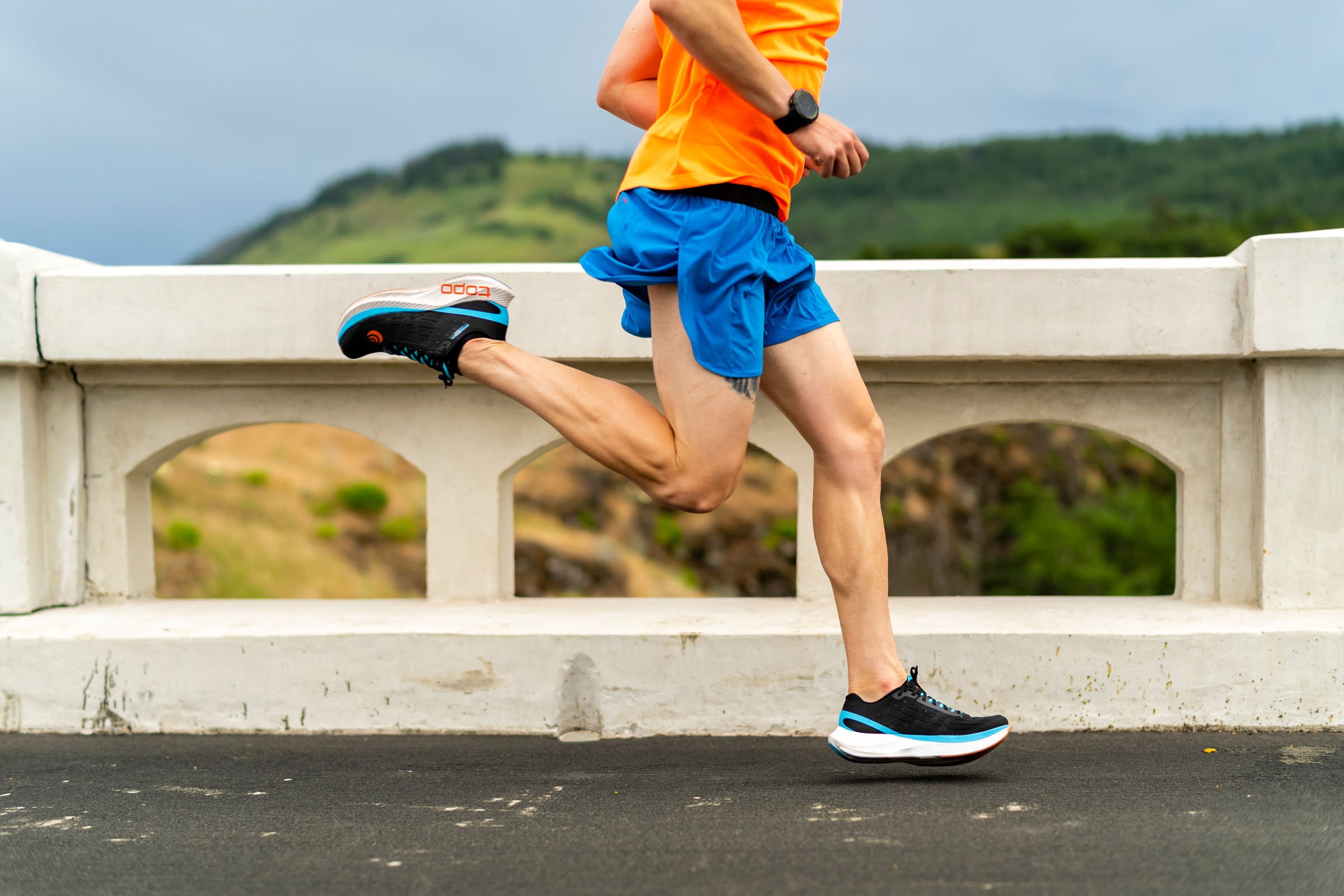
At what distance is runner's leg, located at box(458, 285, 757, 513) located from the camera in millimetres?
2439

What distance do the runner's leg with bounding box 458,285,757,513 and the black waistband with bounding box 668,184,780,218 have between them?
212 mm

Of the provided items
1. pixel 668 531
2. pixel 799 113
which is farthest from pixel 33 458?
pixel 668 531

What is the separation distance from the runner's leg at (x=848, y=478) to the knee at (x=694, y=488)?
0.74 feet

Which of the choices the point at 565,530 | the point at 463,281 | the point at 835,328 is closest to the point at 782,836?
the point at 835,328

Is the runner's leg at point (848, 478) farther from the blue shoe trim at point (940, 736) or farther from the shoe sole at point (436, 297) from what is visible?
the shoe sole at point (436, 297)

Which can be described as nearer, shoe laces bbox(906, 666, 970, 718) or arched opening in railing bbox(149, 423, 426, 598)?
shoe laces bbox(906, 666, 970, 718)

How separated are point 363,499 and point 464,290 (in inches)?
913

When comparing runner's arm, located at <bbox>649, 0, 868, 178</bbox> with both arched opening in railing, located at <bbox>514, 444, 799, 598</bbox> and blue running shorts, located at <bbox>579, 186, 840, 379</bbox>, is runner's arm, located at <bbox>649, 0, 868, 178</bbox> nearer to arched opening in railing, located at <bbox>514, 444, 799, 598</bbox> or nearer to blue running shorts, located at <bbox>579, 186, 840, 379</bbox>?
blue running shorts, located at <bbox>579, 186, 840, 379</bbox>

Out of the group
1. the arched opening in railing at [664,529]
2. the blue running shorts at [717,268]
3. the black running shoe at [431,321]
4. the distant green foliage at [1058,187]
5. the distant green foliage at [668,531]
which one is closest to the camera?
the blue running shorts at [717,268]

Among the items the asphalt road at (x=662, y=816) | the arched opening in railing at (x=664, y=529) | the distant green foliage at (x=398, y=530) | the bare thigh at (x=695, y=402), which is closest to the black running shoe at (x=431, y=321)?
the bare thigh at (x=695, y=402)

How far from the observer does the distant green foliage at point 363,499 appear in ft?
81.6

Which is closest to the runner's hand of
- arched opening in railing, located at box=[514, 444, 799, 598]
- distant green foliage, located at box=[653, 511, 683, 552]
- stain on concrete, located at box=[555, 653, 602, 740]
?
stain on concrete, located at box=[555, 653, 602, 740]

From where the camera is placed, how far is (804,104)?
2.30 m

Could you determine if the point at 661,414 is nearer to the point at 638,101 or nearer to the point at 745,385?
the point at 745,385
